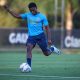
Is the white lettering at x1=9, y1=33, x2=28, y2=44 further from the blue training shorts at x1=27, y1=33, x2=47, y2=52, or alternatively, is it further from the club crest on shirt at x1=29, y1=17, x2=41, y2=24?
the club crest on shirt at x1=29, y1=17, x2=41, y2=24

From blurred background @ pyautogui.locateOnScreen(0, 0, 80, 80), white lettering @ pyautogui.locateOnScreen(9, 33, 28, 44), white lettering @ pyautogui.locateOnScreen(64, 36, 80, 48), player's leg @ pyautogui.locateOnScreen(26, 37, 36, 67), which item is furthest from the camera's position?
white lettering @ pyautogui.locateOnScreen(9, 33, 28, 44)

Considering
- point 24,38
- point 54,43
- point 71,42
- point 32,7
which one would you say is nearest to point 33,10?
point 32,7

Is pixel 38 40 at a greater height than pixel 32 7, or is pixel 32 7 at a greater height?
pixel 32 7

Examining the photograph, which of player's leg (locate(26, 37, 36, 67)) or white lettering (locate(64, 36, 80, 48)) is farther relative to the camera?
white lettering (locate(64, 36, 80, 48))

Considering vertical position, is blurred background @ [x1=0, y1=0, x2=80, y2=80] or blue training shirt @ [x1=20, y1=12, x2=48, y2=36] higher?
blue training shirt @ [x1=20, y1=12, x2=48, y2=36]

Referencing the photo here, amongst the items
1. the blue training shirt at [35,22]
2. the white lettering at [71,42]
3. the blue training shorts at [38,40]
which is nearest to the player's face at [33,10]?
the blue training shirt at [35,22]

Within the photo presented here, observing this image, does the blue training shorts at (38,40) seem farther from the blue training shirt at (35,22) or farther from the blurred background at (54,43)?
the blurred background at (54,43)

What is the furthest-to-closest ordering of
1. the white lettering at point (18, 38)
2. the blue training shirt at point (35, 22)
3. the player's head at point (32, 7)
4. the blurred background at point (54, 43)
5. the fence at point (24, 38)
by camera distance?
the white lettering at point (18, 38) → the fence at point (24, 38) → the blue training shirt at point (35, 22) → the player's head at point (32, 7) → the blurred background at point (54, 43)

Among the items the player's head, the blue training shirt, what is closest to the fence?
the blue training shirt

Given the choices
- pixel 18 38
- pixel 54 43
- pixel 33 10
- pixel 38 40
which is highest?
pixel 33 10

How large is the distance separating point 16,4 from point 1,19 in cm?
191

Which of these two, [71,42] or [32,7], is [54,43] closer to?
[71,42]

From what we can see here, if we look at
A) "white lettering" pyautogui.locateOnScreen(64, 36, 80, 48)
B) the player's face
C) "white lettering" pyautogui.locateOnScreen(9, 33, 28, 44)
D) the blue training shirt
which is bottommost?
"white lettering" pyautogui.locateOnScreen(64, 36, 80, 48)

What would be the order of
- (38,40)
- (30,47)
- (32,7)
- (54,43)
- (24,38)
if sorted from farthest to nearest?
(24,38) → (54,43) → (38,40) → (30,47) → (32,7)
